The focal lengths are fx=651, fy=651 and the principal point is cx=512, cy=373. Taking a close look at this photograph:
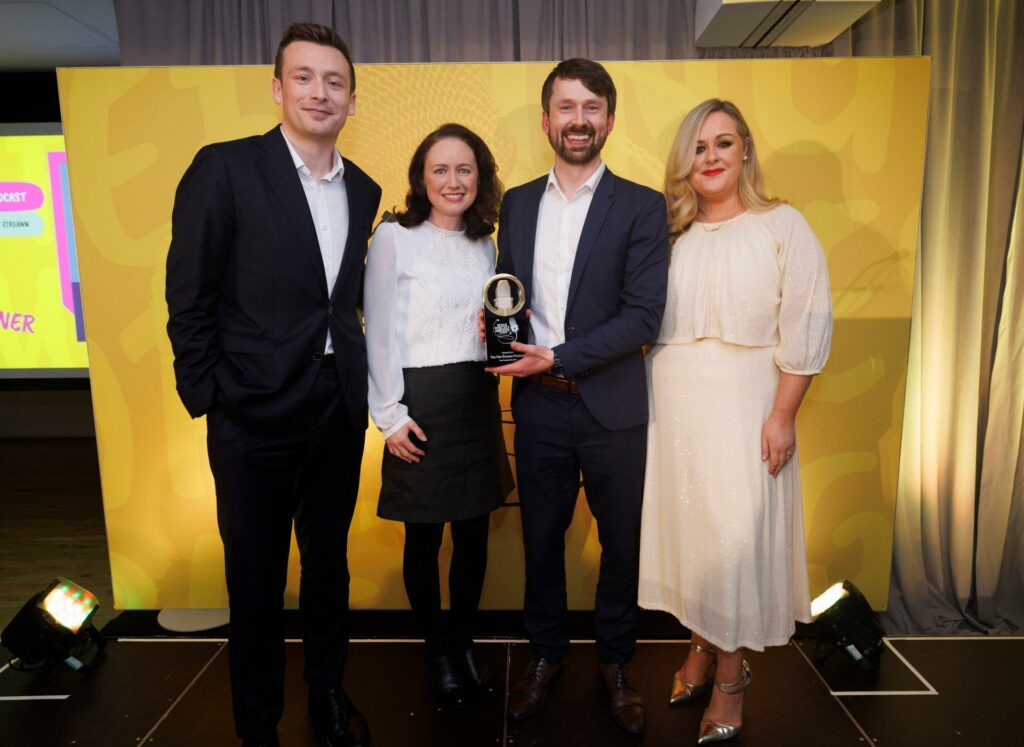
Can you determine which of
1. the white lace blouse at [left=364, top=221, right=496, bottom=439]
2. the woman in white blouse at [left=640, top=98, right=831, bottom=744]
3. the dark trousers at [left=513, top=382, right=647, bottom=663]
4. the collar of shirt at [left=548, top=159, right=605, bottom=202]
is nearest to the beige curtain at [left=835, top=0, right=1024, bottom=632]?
the woman in white blouse at [left=640, top=98, right=831, bottom=744]

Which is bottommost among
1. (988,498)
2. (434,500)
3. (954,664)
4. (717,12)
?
(954,664)

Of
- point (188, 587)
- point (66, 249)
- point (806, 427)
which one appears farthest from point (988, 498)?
point (66, 249)

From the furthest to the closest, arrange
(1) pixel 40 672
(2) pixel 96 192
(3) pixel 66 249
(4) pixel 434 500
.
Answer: (3) pixel 66 249
(2) pixel 96 192
(1) pixel 40 672
(4) pixel 434 500

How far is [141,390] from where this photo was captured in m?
2.53

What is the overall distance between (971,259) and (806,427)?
1006mm

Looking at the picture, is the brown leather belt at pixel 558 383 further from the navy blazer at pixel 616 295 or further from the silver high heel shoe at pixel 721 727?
the silver high heel shoe at pixel 721 727

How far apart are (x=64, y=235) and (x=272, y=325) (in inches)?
184

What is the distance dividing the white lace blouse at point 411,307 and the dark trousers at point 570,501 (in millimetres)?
286

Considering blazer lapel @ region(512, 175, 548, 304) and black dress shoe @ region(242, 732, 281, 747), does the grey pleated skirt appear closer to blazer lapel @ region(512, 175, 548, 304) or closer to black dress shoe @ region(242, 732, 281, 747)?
blazer lapel @ region(512, 175, 548, 304)

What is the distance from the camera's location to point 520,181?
7.98 feet

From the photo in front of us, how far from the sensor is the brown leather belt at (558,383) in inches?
71.6

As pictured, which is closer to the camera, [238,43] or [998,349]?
[998,349]

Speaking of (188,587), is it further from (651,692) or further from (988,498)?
(988,498)

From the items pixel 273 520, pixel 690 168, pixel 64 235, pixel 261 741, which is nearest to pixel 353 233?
pixel 273 520
